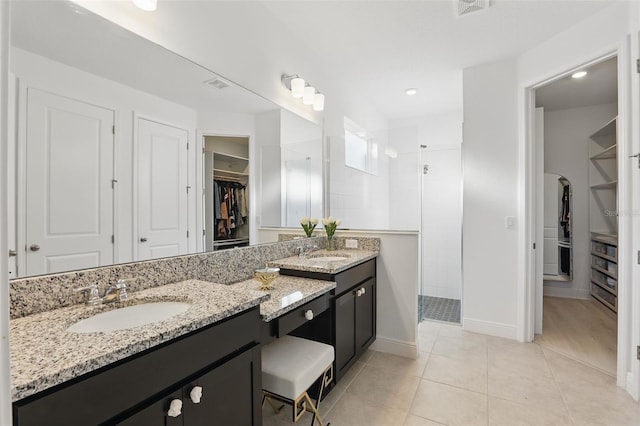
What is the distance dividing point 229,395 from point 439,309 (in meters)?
3.07

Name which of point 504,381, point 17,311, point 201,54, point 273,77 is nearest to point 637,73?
point 504,381

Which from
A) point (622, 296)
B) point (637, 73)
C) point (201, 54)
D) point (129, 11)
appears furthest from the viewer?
point (622, 296)

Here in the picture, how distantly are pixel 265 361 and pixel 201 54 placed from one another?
5.47 feet

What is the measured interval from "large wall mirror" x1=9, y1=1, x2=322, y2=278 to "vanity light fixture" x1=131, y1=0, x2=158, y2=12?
0.14 metres

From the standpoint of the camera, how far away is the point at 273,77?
225 cm

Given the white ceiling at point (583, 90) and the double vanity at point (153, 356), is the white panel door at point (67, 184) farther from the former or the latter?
the white ceiling at point (583, 90)

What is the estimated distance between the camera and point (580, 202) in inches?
158

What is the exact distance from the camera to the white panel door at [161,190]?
1309 millimetres

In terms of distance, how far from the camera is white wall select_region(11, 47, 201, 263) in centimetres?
97

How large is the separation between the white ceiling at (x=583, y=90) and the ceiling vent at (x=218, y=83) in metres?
2.94

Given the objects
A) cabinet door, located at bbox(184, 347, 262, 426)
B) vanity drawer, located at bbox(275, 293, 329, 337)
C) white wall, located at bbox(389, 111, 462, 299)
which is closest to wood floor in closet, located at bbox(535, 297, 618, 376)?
white wall, located at bbox(389, 111, 462, 299)

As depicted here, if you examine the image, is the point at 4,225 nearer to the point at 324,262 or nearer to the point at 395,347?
the point at 324,262

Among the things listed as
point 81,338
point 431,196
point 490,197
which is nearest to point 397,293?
point 431,196

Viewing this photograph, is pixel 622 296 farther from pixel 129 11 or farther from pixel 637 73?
pixel 129 11
